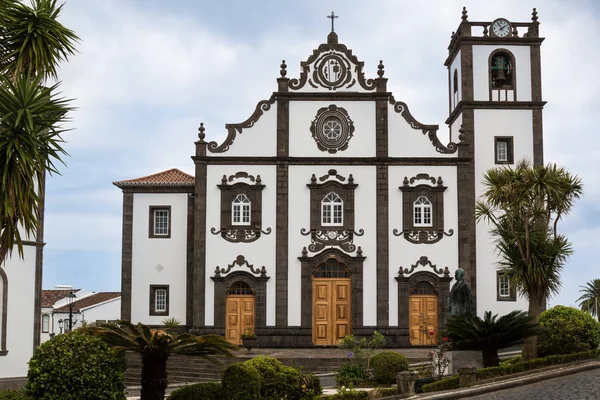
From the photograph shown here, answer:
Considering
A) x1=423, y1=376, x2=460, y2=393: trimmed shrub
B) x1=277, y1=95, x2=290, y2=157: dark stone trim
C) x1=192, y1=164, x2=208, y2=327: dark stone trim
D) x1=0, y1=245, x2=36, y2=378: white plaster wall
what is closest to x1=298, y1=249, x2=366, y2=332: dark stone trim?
x1=192, y1=164, x2=208, y2=327: dark stone trim

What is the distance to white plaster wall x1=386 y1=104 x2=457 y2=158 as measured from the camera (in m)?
36.5

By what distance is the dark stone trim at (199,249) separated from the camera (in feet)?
117

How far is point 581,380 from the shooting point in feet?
70.6

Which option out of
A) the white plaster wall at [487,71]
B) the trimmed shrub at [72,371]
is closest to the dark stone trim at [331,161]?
Result: the white plaster wall at [487,71]

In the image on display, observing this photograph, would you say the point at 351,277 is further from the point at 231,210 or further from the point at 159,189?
the point at 159,189

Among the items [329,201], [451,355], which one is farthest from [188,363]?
[451,355]

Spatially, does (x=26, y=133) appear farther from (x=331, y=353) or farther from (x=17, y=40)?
(x=331, y=353)

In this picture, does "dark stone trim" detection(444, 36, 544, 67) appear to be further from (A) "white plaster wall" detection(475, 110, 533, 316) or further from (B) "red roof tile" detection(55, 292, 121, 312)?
(B) "red roof tile" detection(55, 292, 121, 312)

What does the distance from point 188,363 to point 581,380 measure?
46.7 feet

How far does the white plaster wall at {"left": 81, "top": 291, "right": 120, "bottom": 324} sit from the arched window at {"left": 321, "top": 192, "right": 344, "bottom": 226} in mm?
25593

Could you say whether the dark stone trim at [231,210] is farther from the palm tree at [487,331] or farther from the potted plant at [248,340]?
the palm tree at [487,331]

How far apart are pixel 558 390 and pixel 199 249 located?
1859 centimetres

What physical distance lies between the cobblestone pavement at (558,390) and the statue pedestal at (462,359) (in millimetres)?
1723

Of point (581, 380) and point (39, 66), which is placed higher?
point (39, 66)
